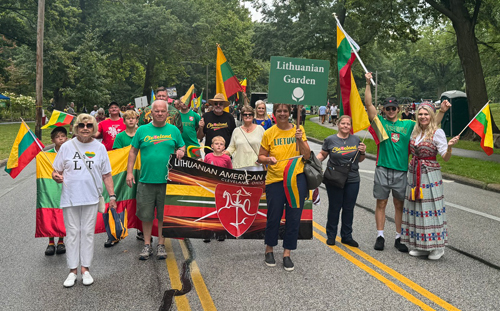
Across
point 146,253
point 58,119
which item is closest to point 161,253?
point 146,253

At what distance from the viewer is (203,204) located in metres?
5.50

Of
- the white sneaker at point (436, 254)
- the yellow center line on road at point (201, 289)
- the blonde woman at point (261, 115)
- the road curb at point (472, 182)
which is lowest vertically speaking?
the yellow center line on road at point (201, 289)

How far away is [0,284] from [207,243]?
8.25 ft

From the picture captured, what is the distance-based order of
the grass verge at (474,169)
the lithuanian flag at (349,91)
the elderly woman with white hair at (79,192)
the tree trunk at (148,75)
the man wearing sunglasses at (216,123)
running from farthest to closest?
the tree trunk at (148,75)
the grass verge at (474,169)
the man wearing sunglasses at (216,123)
the lithuanian flag at (349,91)
the elderly woman with white hair at (79,192)

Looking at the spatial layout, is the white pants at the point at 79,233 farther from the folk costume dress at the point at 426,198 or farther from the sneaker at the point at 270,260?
A: the folk costume dress at the point at 426,198

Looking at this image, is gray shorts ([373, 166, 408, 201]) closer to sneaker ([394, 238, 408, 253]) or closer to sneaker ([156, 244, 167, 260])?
Result: sneaker ([394, 238, 408, 253])

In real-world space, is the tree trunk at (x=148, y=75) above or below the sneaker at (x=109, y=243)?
above

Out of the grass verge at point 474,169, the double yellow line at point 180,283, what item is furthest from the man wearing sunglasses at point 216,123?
the grass verge at point 474,169

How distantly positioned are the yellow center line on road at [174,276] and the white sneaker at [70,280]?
0.98 m

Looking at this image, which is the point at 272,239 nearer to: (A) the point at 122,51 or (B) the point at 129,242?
(B) the point at 129,242

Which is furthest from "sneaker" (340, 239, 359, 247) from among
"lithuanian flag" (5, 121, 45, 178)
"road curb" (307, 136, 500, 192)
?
"road curb" (307, 136, 500, 192)

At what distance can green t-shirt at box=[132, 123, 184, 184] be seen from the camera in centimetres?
532

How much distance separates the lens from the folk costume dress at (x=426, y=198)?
535 cm

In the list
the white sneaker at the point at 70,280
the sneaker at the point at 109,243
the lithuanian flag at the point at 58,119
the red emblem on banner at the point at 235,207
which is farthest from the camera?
the lithuanian flag at the point at 58,119
